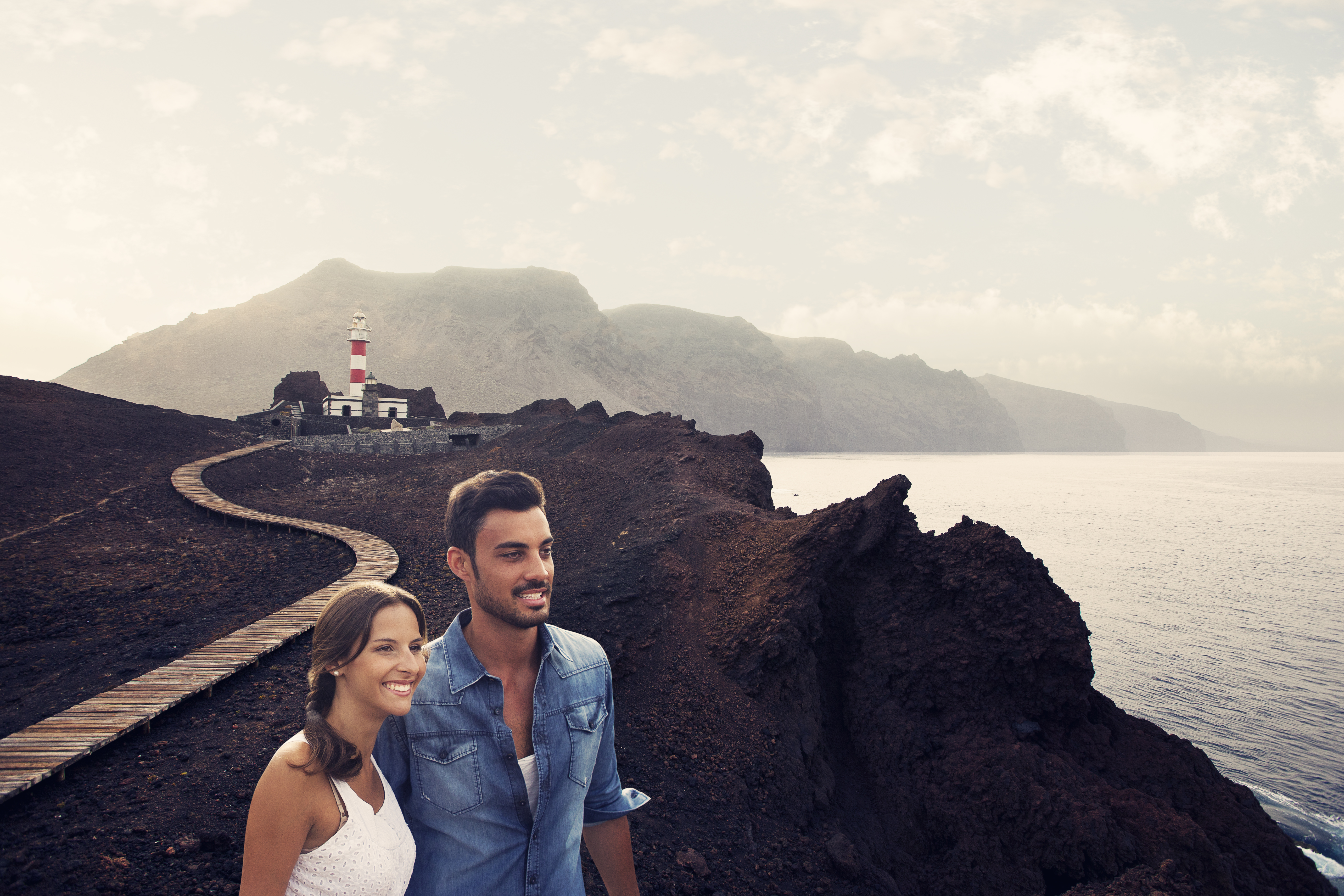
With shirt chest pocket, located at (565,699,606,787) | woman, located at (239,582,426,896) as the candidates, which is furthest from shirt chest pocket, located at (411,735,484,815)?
shirt chest pocket, located at (565,699,606,787)

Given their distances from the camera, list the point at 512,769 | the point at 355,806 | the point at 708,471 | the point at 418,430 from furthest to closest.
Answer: the point at 418,430
the point at 708,471
the point at 512,769
the point at 355,806

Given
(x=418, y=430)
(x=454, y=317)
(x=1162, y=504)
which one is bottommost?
(x=1162, y=504)

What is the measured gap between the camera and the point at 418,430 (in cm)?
3030

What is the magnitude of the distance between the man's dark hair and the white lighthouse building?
3878 cm

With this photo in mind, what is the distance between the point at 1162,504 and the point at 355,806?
76.0 m

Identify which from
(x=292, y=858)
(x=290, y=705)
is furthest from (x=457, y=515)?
(x=290, y=705)

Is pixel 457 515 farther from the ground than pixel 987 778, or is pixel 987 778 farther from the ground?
pixel 457 515

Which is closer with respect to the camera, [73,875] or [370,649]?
[370,649]

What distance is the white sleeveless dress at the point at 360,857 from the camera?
6.02 feet

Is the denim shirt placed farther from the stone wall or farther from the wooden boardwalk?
the stone wall

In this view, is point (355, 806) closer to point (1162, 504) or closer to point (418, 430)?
point (418, 430)

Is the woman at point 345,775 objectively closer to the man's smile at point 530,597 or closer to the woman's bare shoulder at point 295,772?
the woman's bare shoulder at point 295,772

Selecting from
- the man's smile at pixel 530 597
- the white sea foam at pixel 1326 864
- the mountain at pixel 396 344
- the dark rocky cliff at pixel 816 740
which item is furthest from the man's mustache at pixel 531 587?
the mountain at pixel 396 344

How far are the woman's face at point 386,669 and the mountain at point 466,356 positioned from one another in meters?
99.3
